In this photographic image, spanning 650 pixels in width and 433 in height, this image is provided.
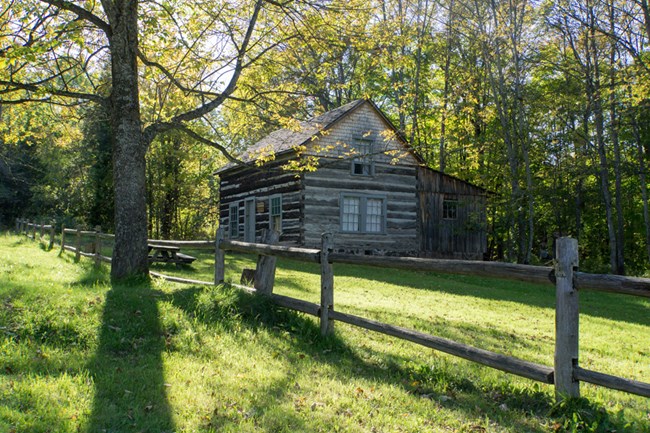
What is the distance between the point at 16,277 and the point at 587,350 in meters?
10.00

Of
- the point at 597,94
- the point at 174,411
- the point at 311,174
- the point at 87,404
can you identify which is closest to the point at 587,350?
the point at 174,411

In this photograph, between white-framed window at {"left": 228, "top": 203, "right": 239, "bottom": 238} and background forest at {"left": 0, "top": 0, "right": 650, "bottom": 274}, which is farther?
white-framed window at {"left": 228, "top": 203, "right": 239, "bottom": 238}

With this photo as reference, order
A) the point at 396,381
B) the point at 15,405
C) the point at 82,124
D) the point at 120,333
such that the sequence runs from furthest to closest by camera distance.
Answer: the point at 82,124, the point at 120,333, the point at 396,381, the point at 15,405

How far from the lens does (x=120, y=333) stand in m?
6.59

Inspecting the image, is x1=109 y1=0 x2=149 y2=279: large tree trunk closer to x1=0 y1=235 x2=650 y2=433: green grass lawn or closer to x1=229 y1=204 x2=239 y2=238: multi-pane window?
x1=0 y1=235 x2=650 y2=433: green grass lawn

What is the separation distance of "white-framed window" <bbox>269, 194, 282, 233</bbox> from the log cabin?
0.15 feet

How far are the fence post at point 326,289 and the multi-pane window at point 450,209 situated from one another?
69.2 feet

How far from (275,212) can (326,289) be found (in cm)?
1848

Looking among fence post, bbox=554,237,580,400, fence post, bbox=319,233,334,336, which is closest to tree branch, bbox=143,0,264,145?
fence post, bbox=319,233,334,336

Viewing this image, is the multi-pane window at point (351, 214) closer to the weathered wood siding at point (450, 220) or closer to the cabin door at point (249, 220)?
the weathered wood siding at point (450, 220)

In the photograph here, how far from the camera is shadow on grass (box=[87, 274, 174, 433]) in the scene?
4367 millimetres

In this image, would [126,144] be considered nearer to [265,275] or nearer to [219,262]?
[219,262]

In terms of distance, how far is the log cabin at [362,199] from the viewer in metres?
24.0

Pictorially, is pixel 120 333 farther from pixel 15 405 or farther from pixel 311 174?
pixel 311 174
